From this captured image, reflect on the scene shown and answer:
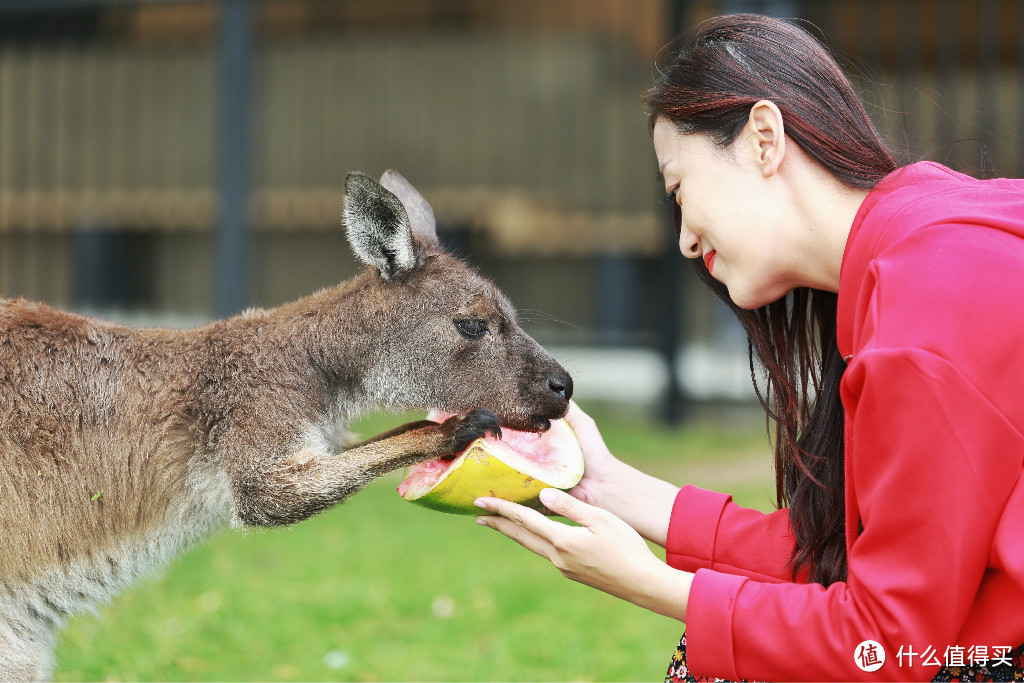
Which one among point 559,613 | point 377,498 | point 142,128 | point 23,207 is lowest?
point 377,498

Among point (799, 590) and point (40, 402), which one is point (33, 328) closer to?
point (40, 402)

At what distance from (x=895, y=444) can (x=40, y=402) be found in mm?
1987

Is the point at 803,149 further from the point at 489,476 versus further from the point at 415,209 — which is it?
the point at 415,209

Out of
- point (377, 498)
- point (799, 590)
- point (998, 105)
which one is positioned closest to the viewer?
point (799, 590)

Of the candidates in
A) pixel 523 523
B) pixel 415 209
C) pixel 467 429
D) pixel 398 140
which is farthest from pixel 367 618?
pixel 398 140

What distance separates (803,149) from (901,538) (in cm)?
79

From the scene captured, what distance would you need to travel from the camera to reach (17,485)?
265cm

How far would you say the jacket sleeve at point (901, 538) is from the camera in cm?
179

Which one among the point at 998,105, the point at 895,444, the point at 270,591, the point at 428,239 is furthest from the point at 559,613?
the point at 998,105

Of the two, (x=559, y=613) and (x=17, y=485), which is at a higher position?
(x=17, y=485)

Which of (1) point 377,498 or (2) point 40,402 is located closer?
(2) point 40,402

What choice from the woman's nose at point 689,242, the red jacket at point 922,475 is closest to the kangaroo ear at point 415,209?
the woman's nose at point 689,242

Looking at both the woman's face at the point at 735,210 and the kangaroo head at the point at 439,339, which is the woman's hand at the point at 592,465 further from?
the woman's face at the point at 735,210

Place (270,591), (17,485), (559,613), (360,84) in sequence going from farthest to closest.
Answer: (360,84)
(270,591)
(559,613)
(17,485)
